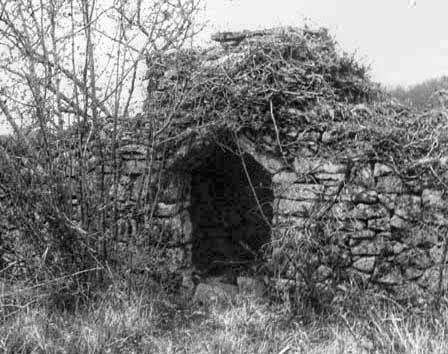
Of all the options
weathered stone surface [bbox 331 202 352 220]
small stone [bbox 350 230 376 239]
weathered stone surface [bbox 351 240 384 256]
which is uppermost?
weathered stone surface [bbox 331 202 352 220]

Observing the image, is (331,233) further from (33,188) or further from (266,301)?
(33,188)

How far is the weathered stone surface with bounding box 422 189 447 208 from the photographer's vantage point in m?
5.05

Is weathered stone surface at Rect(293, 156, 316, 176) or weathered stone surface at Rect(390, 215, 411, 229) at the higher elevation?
weathered stone surface at Rect(293, 156, 316, 176)

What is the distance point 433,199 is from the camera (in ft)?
16.6

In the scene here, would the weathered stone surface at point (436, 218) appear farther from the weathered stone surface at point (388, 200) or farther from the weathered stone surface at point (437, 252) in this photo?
the weathered stone surface at point (388, 200)

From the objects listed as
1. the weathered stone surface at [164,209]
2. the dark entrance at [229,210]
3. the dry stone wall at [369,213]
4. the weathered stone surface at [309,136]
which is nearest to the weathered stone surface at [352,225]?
the dry stone wall at [369,213]

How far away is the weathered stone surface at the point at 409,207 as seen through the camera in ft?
16.9

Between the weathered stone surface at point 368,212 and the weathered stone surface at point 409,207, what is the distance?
4.7 inches

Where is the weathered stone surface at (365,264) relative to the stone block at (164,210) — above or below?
below

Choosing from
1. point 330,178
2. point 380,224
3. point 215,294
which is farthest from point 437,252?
point 215,294

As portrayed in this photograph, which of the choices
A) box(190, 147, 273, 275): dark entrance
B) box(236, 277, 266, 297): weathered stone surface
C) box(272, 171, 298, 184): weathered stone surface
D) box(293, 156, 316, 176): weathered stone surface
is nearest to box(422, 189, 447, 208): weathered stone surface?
box(293, 156, 316, 176): weathered stone surface

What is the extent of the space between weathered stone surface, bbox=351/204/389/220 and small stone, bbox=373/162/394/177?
0.93ft

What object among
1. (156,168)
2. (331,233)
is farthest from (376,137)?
(156,168)

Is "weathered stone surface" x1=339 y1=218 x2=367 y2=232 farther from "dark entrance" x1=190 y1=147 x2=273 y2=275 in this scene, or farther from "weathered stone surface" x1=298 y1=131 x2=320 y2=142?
"dark entrance" x1=190 y1=147 x2=273 y2=275
